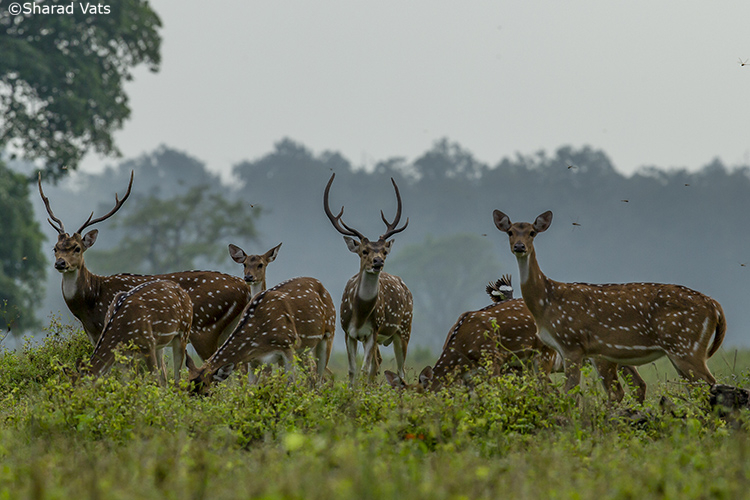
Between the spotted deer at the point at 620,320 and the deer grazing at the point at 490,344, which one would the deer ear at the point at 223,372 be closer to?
the deer grazing at the point at 490,344

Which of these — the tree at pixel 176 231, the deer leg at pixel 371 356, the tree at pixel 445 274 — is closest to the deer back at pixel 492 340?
the deer leg at pixel 371 356

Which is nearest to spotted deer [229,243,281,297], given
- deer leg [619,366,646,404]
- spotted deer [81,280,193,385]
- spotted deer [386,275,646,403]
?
spotted deer [81,280,193,385]

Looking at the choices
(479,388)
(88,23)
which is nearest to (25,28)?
(88,23)

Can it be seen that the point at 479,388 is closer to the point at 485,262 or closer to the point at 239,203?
the point at 239,203

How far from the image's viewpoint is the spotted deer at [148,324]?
8.59 m

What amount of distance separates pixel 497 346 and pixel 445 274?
51175 mm

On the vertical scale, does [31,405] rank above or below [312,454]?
above

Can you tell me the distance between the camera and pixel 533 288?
8.63 metres

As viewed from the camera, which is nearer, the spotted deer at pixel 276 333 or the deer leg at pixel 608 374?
the spotted deer at pixel 276 333

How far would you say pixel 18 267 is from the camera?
22.8m

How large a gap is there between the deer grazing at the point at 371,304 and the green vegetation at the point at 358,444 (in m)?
2.48

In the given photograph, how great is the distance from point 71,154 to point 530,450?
21.2m

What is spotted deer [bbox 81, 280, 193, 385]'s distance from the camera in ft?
28.2

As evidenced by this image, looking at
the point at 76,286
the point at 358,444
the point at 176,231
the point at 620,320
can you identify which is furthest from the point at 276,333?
the point at 176,231
